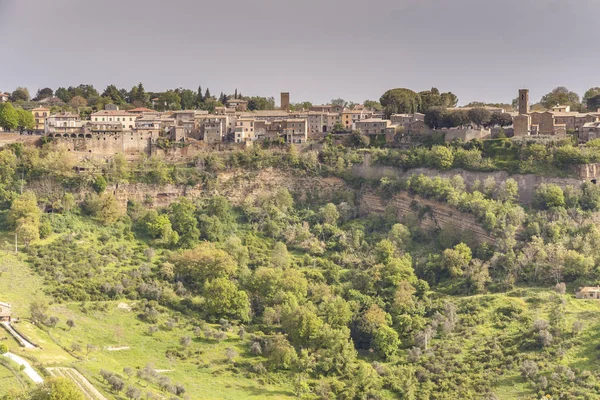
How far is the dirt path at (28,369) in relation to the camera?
35.8 meters

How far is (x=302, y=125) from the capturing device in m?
68.2

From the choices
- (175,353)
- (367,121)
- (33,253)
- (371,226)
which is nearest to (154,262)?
(33,253)

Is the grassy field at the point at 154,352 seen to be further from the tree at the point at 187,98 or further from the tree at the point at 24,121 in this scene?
the tree at the point at 187,98

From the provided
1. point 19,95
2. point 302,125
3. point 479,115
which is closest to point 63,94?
point 19,95

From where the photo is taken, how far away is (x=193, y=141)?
66.2 metres

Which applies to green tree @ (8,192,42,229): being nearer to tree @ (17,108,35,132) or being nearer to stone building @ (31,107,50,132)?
tree @ (17,108,35,132)

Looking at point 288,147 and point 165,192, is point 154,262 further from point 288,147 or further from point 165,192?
point 288,147

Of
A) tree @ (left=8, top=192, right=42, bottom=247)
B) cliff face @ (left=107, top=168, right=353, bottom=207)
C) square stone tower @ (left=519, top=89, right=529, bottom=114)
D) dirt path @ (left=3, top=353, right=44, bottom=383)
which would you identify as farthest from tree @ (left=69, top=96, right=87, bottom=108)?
dirt path @ (left=3, top=353, right=44, bottom=383)

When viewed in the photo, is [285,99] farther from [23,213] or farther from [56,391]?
[56,391]

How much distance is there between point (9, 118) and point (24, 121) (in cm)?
146

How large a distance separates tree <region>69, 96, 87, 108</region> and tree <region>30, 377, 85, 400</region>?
51.2m

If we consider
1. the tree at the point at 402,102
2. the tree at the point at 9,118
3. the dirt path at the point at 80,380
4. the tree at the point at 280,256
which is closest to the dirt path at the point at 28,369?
the dirt path at the point at 80,380

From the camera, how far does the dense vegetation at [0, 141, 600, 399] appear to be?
147ft

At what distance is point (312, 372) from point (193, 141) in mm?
25308
